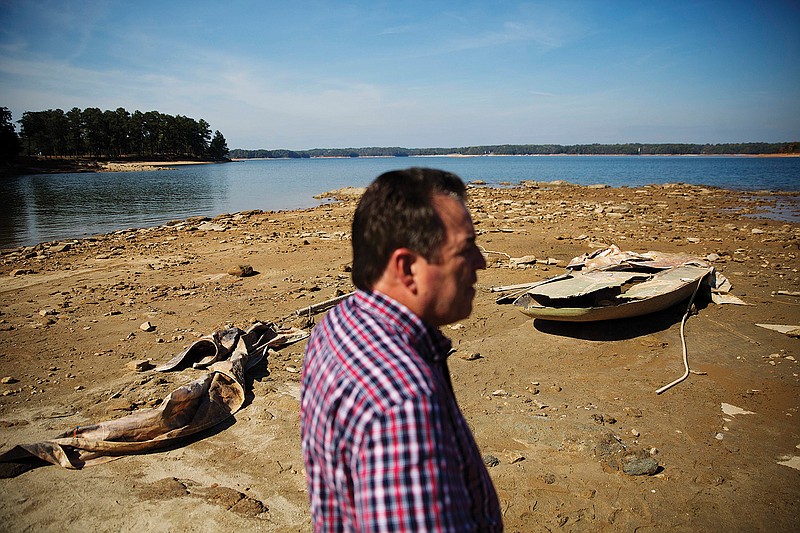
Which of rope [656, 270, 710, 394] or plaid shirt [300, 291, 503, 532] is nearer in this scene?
plaid shirt [300, 291, 503, 532]

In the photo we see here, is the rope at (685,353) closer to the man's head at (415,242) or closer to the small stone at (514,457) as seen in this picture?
the small stone at (514,457)

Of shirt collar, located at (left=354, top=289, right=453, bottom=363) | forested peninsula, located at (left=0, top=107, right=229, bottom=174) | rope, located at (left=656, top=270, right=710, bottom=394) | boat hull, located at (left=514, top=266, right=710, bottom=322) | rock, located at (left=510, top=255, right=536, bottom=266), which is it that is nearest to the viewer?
shirt collar, located at (left=354, top=289, right=453, bottom=363)

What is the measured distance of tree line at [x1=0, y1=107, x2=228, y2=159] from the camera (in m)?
77.5

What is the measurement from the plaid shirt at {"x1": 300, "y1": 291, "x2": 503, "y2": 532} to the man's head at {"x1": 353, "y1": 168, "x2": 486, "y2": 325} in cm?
6

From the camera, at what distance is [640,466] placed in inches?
136

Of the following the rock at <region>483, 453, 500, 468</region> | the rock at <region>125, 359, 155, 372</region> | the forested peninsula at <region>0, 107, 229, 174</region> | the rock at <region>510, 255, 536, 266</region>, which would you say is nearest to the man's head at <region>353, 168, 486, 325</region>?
the rock at <region>483, 453, 500, 468</region>

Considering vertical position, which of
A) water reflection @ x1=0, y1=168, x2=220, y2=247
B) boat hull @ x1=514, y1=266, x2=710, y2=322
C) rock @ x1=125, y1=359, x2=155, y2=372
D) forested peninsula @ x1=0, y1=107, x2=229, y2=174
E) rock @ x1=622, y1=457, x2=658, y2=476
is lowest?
rock @ x1=622, y1=457, x2=658, y2=476

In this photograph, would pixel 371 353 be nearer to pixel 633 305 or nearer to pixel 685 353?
pixel 685 353

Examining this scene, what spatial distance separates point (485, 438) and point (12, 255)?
13.4m

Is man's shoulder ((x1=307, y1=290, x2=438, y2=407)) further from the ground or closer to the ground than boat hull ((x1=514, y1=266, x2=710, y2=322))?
further from the ground

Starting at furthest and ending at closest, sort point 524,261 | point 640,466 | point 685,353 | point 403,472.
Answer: point 524,261 → point 685,353 → point 640,466 → point 403,472

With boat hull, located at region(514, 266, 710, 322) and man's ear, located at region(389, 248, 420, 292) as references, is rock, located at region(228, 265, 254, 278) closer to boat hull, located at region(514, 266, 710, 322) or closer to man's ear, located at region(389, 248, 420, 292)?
boat hull, located at region(514, 266, 710, 322)

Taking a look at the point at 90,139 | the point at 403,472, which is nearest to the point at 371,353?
the point at 403,472

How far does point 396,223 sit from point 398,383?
1.33 feet
